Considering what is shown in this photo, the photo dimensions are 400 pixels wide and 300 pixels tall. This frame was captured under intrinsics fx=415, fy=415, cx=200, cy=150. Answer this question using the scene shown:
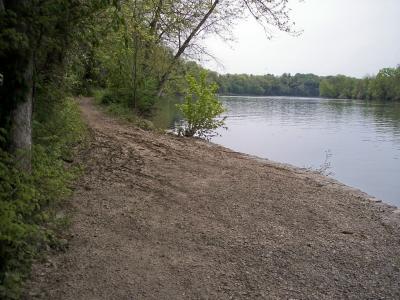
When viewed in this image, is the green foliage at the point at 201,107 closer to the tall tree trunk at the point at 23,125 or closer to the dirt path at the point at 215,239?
the dirt path at the point at 215,239

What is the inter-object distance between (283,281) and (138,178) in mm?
4627

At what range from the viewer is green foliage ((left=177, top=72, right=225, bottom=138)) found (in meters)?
17.9

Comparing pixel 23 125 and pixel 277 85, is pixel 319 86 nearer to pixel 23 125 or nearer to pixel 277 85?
pixel 277 85

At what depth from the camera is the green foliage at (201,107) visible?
17875 millimetres

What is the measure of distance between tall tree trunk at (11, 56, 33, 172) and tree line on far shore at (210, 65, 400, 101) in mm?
75850

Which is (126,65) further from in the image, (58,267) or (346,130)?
(346,130)

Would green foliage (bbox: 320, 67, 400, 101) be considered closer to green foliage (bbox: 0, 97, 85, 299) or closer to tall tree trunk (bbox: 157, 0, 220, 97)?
tall tree trunk (bbox: 157, 0, 220, 97)

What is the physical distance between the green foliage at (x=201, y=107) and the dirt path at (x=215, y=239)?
7.65m

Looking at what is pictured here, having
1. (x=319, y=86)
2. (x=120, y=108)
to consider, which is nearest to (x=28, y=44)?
(x=120, y=108)

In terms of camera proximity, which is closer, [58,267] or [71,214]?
[58,267]

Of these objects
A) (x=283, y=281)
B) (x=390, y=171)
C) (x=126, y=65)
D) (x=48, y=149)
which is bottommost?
(x=390, y=171)

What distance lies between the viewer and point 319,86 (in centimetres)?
12556

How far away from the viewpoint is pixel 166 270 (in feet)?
16.8

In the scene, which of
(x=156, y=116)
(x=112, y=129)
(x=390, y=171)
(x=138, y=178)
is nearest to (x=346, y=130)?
(x=390, y=171)
